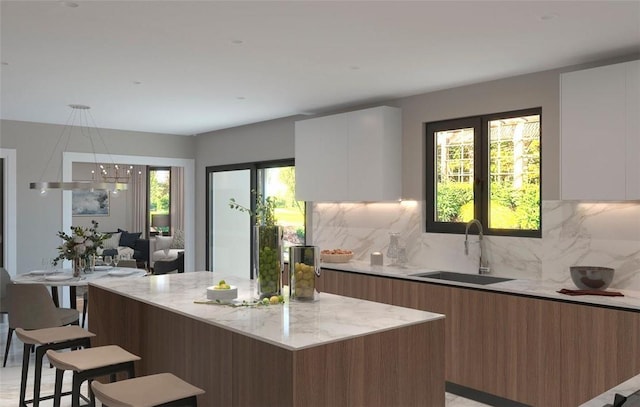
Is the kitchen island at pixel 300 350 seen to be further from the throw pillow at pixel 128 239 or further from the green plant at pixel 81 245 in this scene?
the throw pillow at pixel 128 239

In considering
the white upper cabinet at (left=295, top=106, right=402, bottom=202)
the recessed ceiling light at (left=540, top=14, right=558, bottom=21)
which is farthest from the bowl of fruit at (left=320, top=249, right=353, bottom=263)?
the recessed ceiling light at (left=540, top=14, right=558, bottom=21)

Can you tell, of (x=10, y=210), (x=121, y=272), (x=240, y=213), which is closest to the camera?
(x=121, y=272)

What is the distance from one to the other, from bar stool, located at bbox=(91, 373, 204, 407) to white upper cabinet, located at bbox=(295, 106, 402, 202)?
3.14 m

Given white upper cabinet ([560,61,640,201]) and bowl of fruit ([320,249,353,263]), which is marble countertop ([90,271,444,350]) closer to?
white upper cabinet ([560,61,640,201])

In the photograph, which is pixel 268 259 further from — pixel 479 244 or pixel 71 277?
pixel 71 277

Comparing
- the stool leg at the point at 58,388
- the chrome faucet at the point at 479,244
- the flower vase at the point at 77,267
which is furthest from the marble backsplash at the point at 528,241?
the stool leg at the point at 58,388

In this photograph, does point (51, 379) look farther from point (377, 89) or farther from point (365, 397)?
point (377, 89)

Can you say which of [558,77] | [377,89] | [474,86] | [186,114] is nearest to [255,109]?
[186,114]

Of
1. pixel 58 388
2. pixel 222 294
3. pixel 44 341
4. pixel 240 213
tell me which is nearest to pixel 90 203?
pixel 240 213

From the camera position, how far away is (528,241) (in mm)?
4539

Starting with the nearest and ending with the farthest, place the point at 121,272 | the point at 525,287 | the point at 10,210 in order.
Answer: the point at 525,287
the point at 121,272
the point at 10,210

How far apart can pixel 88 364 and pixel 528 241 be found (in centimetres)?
337

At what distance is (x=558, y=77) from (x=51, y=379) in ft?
15.8

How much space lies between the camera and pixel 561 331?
3.71 metres
